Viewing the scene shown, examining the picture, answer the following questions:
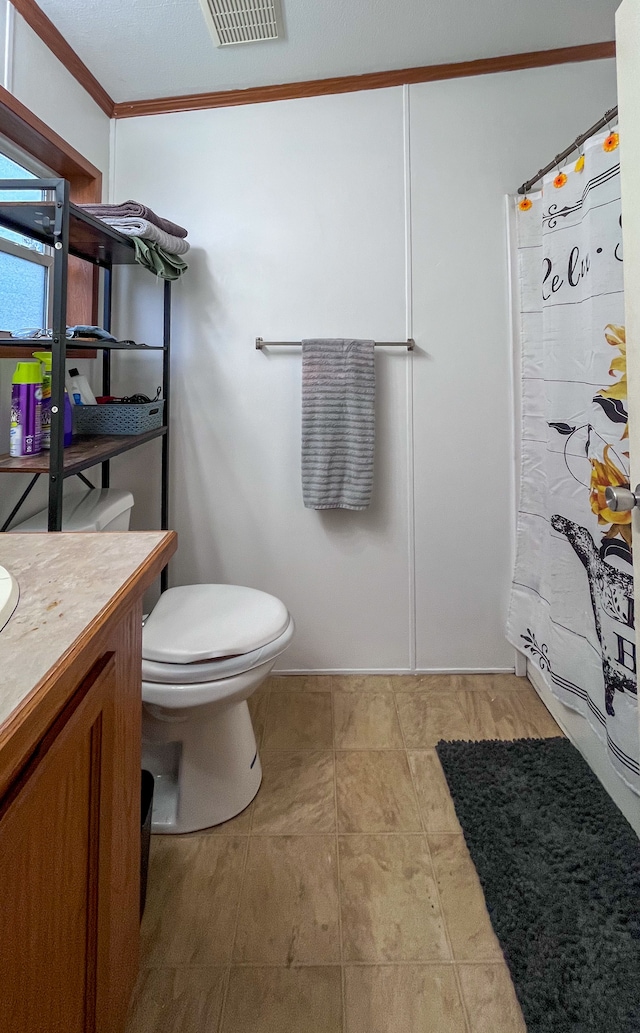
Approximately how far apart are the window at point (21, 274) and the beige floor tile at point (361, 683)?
1.55 metres

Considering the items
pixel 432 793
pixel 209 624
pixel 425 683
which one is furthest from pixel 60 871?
pixel 425 683

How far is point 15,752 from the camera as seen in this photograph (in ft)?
1.42

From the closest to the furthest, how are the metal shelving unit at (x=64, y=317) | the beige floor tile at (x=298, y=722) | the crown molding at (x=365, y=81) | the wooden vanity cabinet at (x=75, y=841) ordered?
the wooden vanity cabinet at (x=75, y=841) < the metal shelving unit at (x=64, y=317) < the beige floor tile at (x=298, y=722) < the crown molding at (x=365, y=81)

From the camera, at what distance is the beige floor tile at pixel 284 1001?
1.00 m

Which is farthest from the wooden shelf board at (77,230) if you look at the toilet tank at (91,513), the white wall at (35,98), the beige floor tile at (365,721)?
the beige floor tile at (365,721)

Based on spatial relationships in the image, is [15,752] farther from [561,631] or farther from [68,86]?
[68,86]

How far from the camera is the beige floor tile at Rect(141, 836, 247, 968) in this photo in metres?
1.13

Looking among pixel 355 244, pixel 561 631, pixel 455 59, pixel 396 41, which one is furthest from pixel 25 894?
pixel 455 59

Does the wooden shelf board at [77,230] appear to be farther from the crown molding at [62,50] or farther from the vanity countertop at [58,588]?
the vanity countertop at [58,588]

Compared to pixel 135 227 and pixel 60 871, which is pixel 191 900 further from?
pixel 135 227

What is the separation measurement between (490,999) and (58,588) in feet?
3.33

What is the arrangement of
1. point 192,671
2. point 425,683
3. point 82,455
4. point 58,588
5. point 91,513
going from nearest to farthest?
point 58,588
point 192,671
point 82,455
point 91,513
point 425,683

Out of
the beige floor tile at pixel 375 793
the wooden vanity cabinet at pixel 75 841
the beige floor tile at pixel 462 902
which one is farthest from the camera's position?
the beige floor tile at pixel 375 793

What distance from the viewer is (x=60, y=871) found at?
60 centimetres
